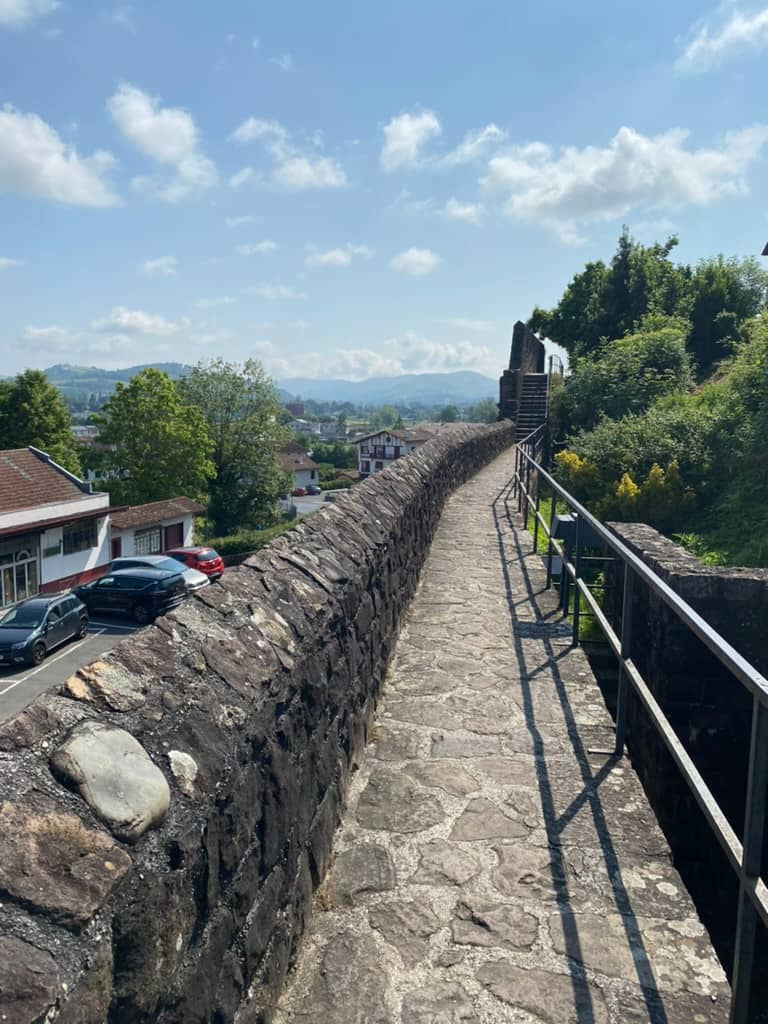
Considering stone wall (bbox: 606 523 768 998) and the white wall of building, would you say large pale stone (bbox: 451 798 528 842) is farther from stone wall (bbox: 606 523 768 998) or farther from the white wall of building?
the white wall of building

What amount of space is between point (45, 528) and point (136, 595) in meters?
6.56

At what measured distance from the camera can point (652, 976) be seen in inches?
95.0

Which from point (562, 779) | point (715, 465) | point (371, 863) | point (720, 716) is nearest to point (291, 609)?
point (371, 863)

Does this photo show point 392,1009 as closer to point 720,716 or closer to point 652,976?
point 652,976

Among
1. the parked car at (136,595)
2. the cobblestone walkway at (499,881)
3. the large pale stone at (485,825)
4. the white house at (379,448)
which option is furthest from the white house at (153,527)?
the white house at (379,448)

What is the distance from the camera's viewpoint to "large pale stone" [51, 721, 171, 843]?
149 cm

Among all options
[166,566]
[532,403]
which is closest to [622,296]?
[532,403]

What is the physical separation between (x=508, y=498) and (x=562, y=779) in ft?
30.9

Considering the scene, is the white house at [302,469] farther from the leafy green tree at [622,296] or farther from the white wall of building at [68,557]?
the leafy green tree at [622,296]

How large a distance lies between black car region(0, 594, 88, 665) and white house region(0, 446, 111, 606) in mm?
6308

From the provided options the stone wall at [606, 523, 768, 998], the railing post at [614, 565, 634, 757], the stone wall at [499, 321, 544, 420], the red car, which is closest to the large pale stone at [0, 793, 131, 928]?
the railing post at [614, 565, 634, 757]

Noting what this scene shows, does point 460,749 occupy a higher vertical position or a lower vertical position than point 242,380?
lower

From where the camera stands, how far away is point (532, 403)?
25875 millimetres

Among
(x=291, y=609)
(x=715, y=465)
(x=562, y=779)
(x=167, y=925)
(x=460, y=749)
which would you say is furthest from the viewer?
(x=715, y=465)
